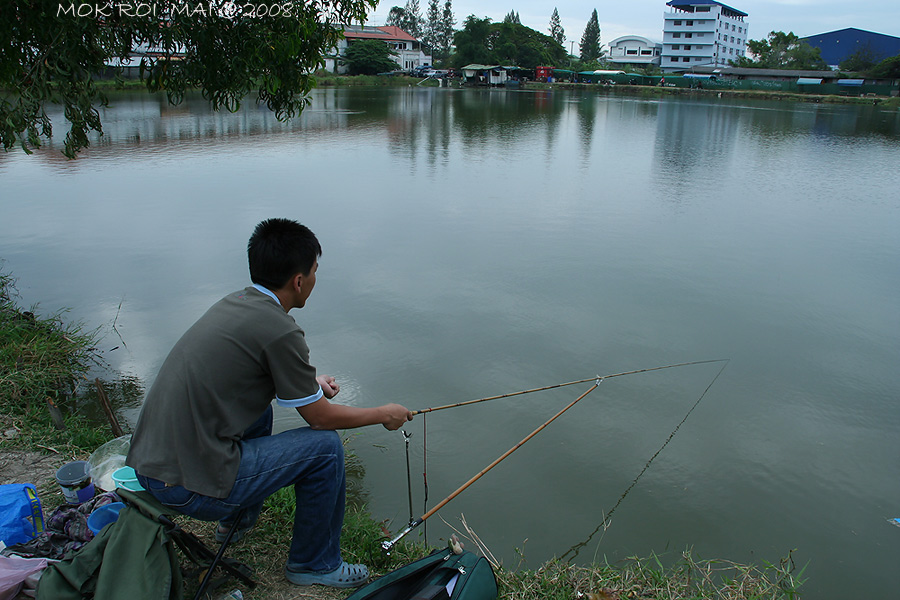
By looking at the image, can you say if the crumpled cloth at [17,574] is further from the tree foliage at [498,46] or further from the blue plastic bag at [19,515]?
the tree foliage at [498,46]

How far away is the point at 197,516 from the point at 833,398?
13.0ft

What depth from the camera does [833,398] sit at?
161 inches

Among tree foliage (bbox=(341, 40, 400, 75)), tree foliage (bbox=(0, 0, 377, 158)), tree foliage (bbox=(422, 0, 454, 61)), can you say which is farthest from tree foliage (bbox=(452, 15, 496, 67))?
tree foliage (bbox=(0, 0, 377, 158))

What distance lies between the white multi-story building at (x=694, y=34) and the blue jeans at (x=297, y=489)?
84815 mm

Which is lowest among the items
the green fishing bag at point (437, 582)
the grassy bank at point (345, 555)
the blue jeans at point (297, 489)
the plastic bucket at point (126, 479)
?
the grassy bank at point (345, 555)

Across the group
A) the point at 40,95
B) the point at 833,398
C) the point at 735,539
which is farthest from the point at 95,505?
the point at 833,398

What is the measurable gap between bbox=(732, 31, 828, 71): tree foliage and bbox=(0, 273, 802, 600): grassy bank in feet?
A: 238

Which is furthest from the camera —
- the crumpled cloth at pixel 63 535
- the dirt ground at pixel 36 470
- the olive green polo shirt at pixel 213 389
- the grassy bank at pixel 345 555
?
the dirt ground at pixel 36 470

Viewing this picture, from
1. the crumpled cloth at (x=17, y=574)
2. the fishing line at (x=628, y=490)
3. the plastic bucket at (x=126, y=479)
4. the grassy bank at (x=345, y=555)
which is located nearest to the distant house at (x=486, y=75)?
the fishing line at (x=628, y=490)

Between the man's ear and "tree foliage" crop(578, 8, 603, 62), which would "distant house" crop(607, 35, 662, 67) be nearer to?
"tree foliage" crop(578, 8, 603, 62)

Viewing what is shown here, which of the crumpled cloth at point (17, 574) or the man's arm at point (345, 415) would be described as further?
the man's arm at point (345, 415)

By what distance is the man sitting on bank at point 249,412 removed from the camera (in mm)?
1661

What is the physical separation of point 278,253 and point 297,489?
72 centimetres

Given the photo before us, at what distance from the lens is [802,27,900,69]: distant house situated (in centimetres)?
7736
